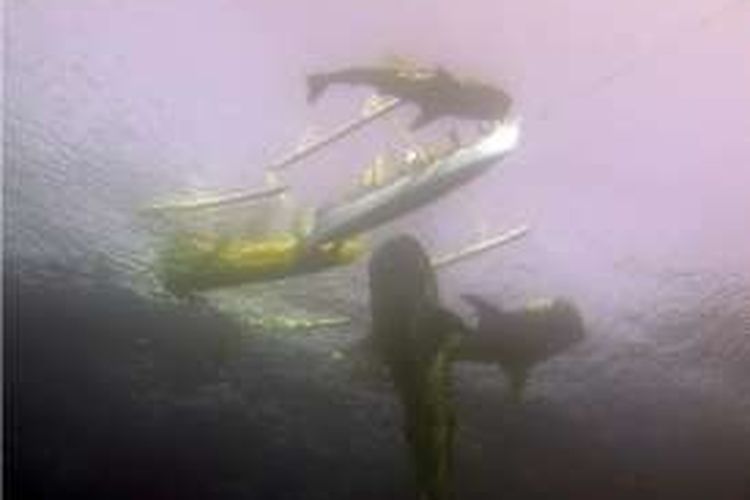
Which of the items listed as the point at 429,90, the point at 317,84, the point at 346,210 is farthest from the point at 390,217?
the point at 317,84

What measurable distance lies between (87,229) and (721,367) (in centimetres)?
1045

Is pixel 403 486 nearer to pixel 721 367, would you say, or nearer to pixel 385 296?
pixel 721 367

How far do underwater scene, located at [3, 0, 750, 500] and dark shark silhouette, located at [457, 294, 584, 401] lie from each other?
29mm

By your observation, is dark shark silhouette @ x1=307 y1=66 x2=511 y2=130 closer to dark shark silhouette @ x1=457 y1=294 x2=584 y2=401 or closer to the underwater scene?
the underwater scene

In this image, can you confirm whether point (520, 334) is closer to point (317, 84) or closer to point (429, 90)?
point (429, 90)

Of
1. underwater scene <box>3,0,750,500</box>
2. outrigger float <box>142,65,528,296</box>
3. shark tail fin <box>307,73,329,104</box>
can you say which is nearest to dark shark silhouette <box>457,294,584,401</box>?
underwater scene <box>3,0,750,500</box>

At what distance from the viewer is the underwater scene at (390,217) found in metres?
8.45

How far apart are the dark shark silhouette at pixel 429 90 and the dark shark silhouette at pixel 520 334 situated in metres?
1.72

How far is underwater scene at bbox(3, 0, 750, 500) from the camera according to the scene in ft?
27.7

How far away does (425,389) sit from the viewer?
8.52 m

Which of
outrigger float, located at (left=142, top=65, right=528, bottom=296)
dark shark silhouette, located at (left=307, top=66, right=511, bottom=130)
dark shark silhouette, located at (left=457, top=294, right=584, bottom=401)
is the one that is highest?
dark shark silhouette, located at (left=307, top=66, right=511, bottom=130)

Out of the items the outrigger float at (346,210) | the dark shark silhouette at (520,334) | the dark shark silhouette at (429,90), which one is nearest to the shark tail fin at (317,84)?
the dark shark silhouette at (429,90)

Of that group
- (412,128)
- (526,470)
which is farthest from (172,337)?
(412,128)

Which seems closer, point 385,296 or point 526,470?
point 385,296
